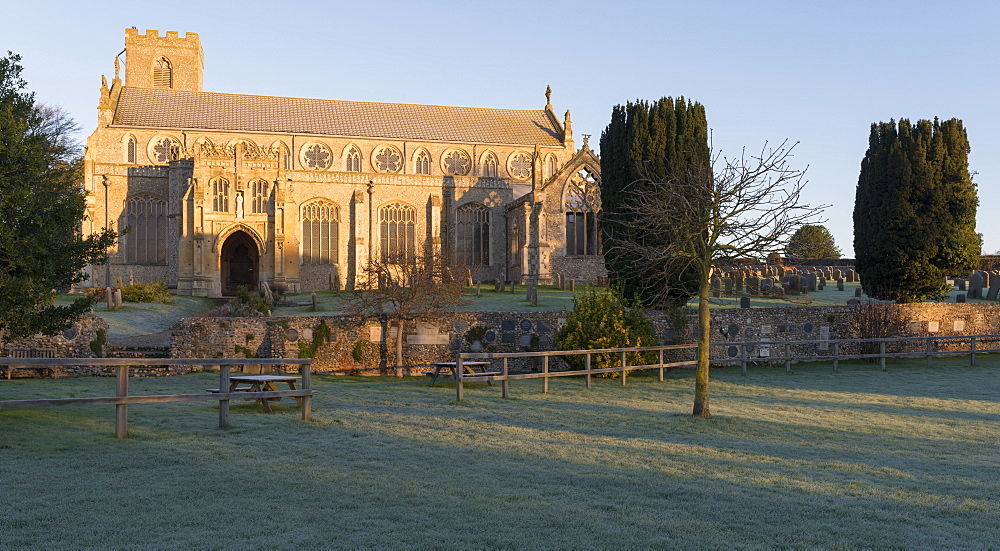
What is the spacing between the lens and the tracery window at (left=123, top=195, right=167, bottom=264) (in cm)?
4459

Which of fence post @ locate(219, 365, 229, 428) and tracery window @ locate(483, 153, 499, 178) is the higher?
tracery window @ locate(483, 153, 499, 178)

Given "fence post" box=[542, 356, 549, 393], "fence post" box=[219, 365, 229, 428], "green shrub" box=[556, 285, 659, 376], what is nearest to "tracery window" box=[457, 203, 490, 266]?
"green shrub" box=[556, 285, 659, 376]

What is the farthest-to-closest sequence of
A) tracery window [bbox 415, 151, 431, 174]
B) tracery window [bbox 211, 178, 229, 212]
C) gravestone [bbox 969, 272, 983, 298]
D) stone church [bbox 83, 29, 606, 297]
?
tracery window [bbox 415, 151, 431, 174] → stone church [bbox 83, 29, 606, 297] → tracery window [bbox 211, 178, 229, 212] → gravestone [bbox 969, 272, 983, 298]

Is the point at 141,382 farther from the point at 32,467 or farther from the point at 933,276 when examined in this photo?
the point at 933,276

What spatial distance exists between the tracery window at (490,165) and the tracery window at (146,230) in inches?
815

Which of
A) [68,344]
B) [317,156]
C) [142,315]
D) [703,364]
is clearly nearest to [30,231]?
[68,344]

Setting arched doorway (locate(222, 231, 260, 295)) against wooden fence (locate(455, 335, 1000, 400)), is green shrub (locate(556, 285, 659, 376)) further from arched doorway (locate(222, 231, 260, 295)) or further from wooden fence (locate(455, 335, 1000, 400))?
arched doorway (locate(222, 231, 260, 295))

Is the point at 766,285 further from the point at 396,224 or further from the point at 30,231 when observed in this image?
the point at 30,231

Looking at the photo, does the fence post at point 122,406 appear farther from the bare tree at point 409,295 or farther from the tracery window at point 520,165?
the tracery window at point 520,165

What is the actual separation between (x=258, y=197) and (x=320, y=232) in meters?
4.20

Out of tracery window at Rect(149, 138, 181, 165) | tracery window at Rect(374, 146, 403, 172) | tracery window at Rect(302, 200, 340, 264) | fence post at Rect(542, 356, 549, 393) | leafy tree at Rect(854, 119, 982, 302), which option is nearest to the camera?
fence post at Rect(542, 356, 549, 393)

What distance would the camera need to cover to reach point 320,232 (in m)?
44.6

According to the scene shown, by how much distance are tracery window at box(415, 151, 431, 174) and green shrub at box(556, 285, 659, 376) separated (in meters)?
33.9

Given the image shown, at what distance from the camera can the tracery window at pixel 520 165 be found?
54812 mm
